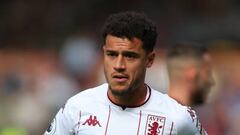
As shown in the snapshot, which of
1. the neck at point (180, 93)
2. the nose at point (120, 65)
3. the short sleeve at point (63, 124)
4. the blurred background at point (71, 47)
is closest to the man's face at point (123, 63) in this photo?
the nose at point (120, 65)

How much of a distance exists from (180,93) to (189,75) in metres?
0.28

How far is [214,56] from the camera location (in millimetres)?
12273

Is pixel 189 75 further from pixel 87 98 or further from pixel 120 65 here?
pixel 120 65

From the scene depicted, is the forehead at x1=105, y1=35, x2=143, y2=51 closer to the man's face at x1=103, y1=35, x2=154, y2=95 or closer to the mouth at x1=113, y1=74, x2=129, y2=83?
the man's face at x1=103, y1=35, x2=154, y2=95

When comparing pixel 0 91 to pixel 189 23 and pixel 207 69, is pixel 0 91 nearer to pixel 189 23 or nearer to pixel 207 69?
pixel 189 23

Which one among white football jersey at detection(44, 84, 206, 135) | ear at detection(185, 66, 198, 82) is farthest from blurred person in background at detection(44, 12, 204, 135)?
ear at detection(185, 66, 198, 82)

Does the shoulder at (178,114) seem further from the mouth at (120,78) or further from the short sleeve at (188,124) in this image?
the mouth at (120,78)

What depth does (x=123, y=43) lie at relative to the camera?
4016 millimetres

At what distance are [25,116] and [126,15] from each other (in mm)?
8067

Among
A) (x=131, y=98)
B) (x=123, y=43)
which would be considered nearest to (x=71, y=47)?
(x=131, y=98)

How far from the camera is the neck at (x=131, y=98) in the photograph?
4.12 metres

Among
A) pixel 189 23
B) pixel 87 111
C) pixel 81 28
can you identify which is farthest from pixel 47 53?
pixel 87 111

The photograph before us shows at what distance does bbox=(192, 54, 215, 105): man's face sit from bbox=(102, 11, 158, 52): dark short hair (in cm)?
124

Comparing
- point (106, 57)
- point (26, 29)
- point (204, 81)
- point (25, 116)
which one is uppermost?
point (106, 57)
